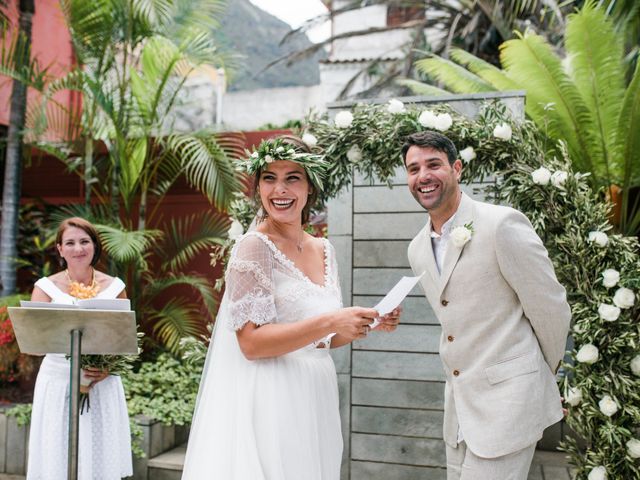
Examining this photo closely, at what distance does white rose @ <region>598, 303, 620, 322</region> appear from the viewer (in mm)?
3551

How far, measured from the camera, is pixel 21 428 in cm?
518

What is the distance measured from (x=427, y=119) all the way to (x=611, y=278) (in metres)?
1.45

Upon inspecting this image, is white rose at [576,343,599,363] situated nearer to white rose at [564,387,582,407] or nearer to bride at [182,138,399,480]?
white rose at [564,387,582,407]

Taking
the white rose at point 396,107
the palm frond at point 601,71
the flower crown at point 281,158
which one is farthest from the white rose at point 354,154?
the palm frond at point 601,71

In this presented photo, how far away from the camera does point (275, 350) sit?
8.27ft

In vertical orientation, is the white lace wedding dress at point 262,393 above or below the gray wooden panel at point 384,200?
below

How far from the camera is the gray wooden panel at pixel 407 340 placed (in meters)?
4.65

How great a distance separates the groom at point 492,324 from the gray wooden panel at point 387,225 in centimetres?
190

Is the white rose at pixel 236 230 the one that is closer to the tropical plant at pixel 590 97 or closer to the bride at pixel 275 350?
the bride at pixel 275 350

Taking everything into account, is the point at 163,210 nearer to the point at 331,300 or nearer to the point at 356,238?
the point at 356,238

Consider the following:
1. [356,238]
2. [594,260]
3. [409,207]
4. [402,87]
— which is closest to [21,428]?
[356,238]

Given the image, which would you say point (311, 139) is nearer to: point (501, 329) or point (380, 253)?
point (380, 253)

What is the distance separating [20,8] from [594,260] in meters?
6.41

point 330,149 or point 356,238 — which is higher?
point 330,149
